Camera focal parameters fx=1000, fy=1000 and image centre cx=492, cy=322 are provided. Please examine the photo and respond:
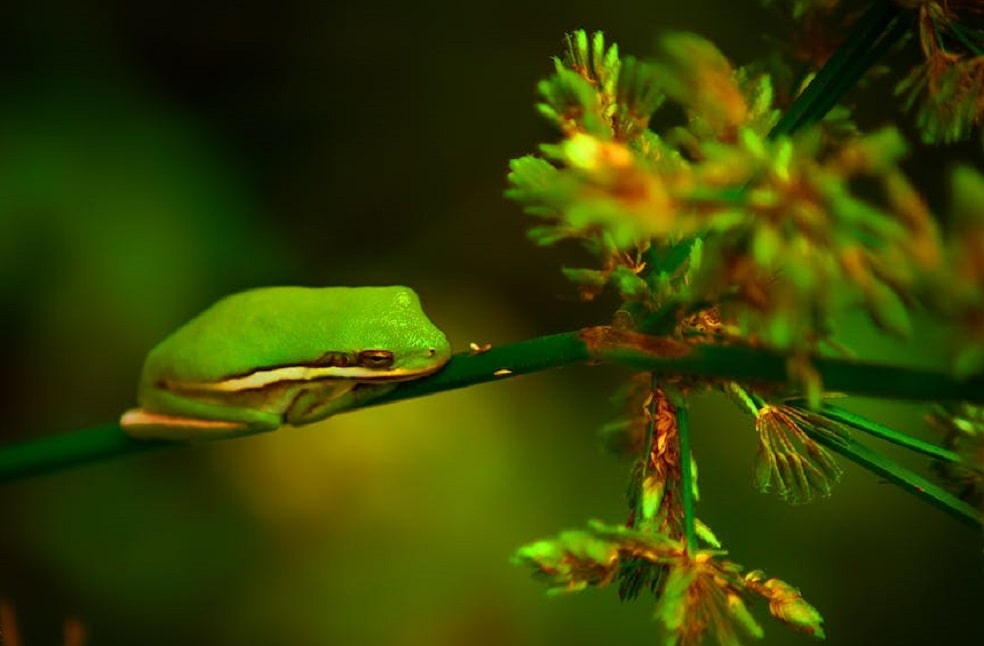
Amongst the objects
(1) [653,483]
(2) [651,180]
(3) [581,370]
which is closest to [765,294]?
(2) [651,180]

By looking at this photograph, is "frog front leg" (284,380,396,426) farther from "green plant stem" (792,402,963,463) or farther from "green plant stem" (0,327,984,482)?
"green plant stem" (792,402,963,463)

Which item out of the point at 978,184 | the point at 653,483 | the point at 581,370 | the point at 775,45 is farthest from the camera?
the point at 581,370

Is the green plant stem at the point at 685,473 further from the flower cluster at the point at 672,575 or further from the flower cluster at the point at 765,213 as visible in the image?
the flower cluster at the point at 765,213

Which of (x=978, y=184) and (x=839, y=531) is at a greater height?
(x=978, y=184)

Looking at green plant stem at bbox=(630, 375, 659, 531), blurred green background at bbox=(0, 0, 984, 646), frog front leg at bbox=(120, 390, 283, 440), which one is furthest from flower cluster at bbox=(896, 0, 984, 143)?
blurred green background at bbox=(0, 0, 984, 646)

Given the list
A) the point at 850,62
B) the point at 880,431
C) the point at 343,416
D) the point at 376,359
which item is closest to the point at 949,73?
the point at 850,62

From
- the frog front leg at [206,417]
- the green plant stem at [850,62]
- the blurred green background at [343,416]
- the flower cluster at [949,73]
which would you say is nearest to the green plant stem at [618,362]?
the frog front leg at [206,417]

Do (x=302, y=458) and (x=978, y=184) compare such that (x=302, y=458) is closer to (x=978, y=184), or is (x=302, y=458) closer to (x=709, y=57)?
(x=709, y=57)
